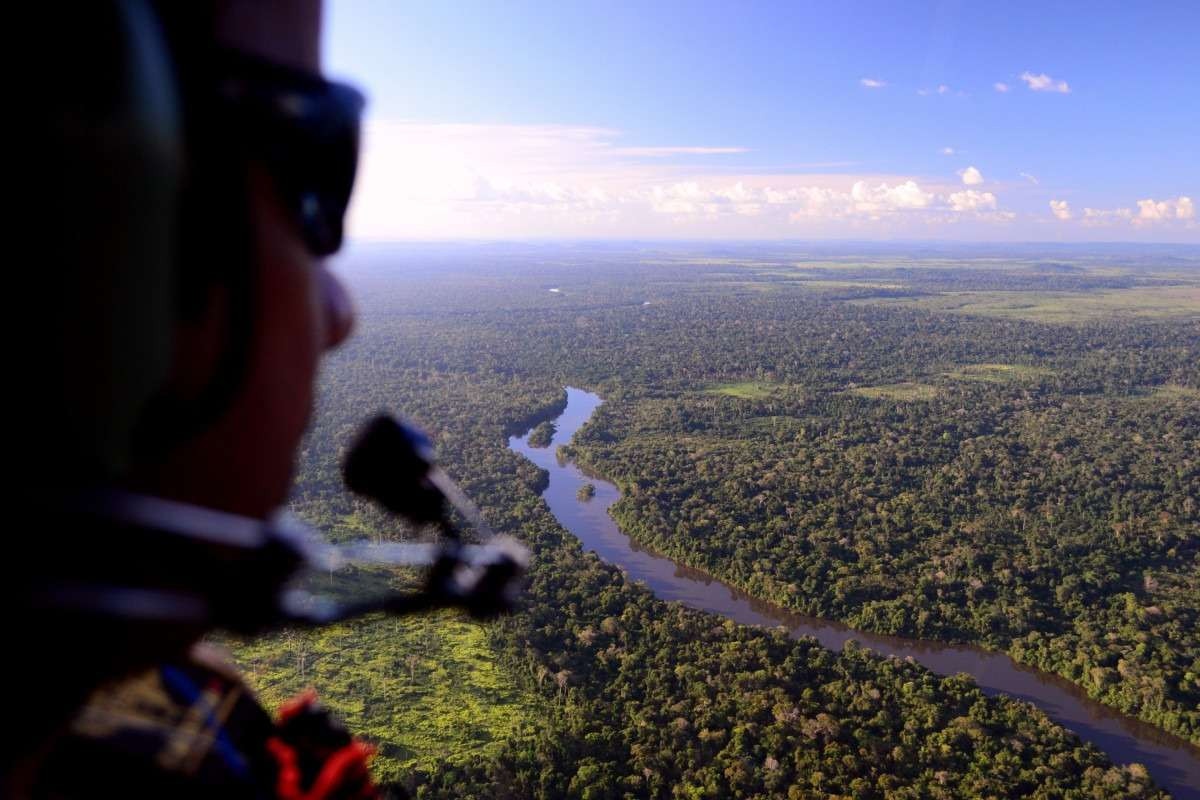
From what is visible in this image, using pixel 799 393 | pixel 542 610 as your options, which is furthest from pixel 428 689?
pixel 799 393

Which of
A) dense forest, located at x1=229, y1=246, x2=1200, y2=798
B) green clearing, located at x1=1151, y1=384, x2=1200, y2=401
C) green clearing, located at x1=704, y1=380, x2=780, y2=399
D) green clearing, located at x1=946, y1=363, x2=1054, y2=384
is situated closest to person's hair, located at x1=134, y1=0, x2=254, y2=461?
dense forest, located at x1=229, y1=246, x2=1200, y2=798

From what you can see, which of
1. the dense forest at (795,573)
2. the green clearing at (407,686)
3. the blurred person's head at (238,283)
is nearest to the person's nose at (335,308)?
the blurred person's head at (238,283)

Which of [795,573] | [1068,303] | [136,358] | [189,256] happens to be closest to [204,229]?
[189,256]

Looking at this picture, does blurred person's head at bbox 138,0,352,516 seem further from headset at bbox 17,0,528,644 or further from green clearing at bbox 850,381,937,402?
green clearing at bbox 850,381,937,402

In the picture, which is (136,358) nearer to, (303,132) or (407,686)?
(303,132)

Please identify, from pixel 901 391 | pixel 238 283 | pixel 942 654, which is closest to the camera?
pixel 238 283

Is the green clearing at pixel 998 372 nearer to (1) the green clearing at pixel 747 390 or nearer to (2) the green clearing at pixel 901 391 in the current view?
(2) the green clearing at pixel 901 391

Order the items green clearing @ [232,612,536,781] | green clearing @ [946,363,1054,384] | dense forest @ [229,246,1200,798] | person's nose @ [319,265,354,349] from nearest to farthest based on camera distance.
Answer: person's nose @ [319,265,354,349] < dense forest @ [229,246,1200,798] < green clearing @ [232,612,536,781] < green clearing @ [946,363,1054,384]
